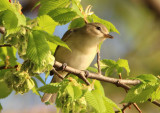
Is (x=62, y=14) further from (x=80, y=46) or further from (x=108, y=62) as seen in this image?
(x=80, y=46)

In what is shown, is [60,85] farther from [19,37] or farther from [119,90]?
[119,90]

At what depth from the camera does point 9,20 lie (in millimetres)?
1449

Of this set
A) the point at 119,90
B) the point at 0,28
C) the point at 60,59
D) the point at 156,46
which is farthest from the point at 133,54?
the point at 0,28

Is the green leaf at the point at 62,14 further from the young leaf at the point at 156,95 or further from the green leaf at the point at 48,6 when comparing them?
the young leaf at the point at 156,95

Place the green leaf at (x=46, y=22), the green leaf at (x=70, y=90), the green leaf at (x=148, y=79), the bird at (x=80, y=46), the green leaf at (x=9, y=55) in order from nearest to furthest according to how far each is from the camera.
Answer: the green leaf at (x=70, y=90) → the green leaf at (x=46, y=22) → the green leaf at (x=148, y=79) → the green leaf at (x=9, y=55) → the bird at (x=80, y=46)

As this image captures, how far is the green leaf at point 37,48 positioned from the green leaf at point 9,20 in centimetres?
9

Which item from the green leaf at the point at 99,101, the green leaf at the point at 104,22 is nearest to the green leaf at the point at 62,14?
the green leaf at the point at 104,22

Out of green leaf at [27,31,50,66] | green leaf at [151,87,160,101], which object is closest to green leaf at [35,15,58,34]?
green leaf at [27,31,50,66]

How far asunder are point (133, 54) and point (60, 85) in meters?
3.47

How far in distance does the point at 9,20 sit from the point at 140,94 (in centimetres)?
82

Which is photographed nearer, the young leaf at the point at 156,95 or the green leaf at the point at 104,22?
the young leaf at the point at 156,95

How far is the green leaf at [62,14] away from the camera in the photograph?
69.8 inches

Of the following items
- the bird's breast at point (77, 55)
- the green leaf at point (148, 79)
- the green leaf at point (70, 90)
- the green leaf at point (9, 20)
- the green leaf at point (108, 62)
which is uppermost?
the green leaf at point (9, 20)

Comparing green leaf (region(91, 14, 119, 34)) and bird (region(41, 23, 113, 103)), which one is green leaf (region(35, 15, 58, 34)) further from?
bird (region(41, 23, 113, 103))
